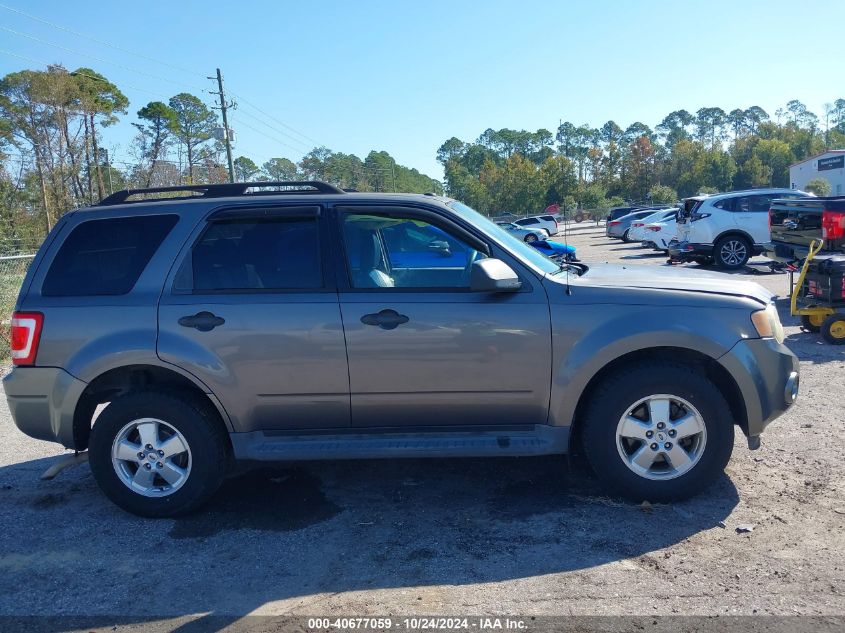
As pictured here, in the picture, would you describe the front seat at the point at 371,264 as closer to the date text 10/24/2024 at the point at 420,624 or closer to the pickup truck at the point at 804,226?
the date text 10/24/2024 at the point at 420,624

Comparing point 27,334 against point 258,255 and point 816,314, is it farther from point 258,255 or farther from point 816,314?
point 816,314

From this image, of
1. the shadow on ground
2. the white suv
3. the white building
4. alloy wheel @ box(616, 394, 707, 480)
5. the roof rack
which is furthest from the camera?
the white building

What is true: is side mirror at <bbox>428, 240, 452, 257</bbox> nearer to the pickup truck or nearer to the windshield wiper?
the windshield wiper

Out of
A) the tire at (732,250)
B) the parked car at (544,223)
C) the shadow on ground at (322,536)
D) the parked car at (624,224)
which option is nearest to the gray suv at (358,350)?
the shadow on ground at (322,536)

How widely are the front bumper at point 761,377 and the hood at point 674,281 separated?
33cm

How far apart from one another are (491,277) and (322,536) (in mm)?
1793

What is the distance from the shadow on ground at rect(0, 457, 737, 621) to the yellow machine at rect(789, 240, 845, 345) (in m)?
4.62

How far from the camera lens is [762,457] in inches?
192

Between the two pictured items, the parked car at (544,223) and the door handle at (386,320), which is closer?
the door handle at (386,320)

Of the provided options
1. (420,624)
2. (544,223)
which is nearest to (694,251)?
(420,624)

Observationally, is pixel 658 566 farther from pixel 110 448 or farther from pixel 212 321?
pixel 110 448

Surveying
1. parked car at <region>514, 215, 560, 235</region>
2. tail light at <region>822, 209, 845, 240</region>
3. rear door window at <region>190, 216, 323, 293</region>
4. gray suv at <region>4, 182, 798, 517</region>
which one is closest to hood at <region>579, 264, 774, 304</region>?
gray suv at <region>4, 182, 798, 517</region>

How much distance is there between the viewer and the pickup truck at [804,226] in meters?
9.06

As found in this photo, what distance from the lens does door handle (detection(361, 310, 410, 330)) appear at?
162 inches
